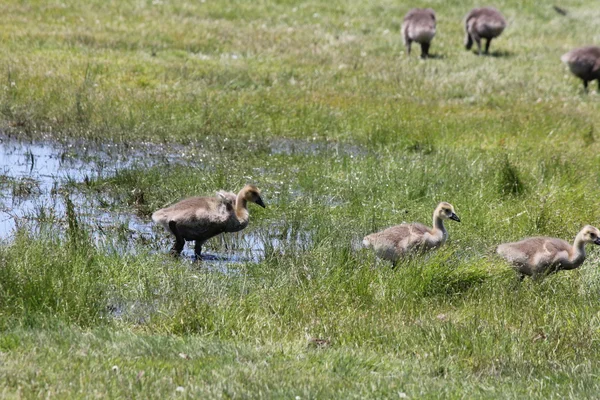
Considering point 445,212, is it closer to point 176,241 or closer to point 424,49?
point 176,241

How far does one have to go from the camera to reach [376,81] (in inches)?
887

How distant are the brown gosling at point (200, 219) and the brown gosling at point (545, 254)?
2903 mm

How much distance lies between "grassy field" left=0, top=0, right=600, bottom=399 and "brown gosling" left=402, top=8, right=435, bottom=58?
47 cm

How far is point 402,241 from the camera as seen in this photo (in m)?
11.0

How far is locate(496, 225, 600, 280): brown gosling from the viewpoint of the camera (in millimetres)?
11008

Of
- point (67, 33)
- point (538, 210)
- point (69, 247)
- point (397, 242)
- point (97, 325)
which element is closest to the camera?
point (97, 325)

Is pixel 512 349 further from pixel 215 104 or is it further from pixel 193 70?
pixel 193 70

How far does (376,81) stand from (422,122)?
3721 millimetres

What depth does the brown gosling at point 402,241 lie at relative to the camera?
11.0 m

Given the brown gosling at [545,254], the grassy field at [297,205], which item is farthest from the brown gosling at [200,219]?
the brown gosling at [545,254]

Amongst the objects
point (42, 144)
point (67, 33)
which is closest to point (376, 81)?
point (67, 33)

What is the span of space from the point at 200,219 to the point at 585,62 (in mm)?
14863

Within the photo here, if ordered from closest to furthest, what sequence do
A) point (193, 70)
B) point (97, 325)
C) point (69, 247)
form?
point (97, 325) < point (69, 247) < point (193, 70)

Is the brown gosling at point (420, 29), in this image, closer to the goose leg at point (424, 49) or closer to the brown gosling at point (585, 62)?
the goose leg at point (424, 49)
